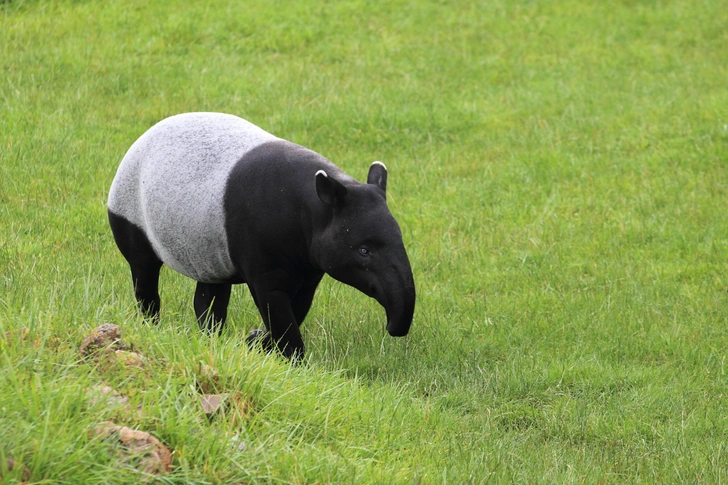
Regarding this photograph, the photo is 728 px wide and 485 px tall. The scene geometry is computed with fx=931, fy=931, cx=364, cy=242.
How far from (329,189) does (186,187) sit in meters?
1.18

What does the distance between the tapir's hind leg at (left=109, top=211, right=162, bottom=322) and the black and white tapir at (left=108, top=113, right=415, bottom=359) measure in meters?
0.01

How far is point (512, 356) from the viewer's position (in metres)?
7.22

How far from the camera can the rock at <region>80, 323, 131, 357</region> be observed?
470cm

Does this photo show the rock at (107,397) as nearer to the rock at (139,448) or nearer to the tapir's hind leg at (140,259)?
the rock at (139,448)

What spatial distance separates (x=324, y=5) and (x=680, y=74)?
6.01 metres

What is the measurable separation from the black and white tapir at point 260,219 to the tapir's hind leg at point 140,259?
0.01 meters

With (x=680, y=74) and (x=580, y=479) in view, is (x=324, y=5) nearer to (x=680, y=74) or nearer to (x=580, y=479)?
(x=680, y=74)

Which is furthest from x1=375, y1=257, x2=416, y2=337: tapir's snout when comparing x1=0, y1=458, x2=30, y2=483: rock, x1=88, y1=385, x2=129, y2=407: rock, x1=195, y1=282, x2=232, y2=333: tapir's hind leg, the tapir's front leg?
x1=0, y1=458, x2=30, y2=483: rock

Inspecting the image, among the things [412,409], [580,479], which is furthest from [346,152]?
[580,479]

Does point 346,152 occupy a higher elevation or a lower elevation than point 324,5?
lower

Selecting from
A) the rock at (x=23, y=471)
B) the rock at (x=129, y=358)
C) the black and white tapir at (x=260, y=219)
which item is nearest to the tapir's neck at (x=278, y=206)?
the black and white tapir at (x=260, y=219)

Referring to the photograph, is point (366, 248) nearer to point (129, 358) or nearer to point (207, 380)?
point (207, 380)

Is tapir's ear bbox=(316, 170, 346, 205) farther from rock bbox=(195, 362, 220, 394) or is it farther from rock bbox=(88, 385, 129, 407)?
rock bbox=(88, 385, 129, 407)

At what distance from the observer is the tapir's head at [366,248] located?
5.48 meters
